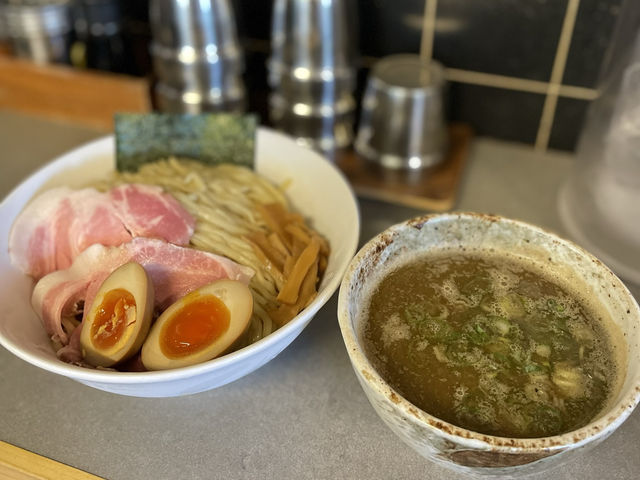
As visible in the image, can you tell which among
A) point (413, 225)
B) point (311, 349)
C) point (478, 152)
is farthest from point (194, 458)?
point (478, 152)

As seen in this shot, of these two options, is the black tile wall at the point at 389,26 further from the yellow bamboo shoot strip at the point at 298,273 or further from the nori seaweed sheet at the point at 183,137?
the yellow bamboo shoot strip at the point at 298,273

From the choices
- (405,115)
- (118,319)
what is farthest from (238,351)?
(405,115)

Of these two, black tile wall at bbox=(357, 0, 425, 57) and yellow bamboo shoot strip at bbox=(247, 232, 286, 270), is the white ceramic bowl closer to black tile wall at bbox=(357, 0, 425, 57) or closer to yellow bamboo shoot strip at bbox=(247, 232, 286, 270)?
yellow bamboo shoot strip at bbox=(247, 232, 286, 270)

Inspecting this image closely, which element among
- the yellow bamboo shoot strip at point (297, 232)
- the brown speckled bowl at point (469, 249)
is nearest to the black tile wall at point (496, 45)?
the yellow bamboo shoot strip at point (297, 232)

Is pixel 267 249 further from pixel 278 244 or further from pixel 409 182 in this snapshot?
pixel 409 182

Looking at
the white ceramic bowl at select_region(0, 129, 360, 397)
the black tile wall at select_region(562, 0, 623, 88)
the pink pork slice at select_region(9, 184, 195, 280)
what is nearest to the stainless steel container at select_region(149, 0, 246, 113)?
the white ceramic bowl at select_region(0, 129, 360, 397)

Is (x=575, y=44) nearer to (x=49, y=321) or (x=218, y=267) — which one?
(x=218, y=267)
